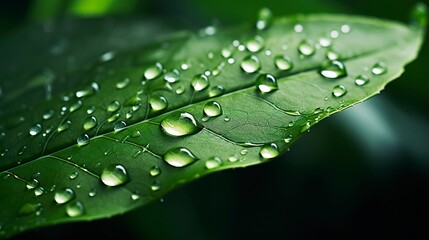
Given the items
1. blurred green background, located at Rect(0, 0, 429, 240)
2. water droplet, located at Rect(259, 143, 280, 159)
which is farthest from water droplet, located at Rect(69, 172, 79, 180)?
blurred green background, located at Rect(0, 0, 429, 240)

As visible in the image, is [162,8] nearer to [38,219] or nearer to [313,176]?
[313,176]

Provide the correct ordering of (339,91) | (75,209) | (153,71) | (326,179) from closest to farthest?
(75,209) < (339,91) < (153,71) < (326,179)

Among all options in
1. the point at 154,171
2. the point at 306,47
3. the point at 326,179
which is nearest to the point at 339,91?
the point at 306,47

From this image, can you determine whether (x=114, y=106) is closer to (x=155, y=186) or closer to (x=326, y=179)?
(x=155, y=186)

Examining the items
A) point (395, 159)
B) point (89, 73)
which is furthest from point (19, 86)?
point (395, 159)

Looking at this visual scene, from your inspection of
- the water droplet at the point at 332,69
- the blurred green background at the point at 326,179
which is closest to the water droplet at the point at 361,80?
the water droplet at the point at 332,69

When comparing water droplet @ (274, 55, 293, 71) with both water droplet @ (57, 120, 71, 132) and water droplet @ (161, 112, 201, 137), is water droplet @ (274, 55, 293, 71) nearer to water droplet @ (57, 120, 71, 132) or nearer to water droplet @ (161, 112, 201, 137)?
water droplet @ (161, 112, 201, 137)
